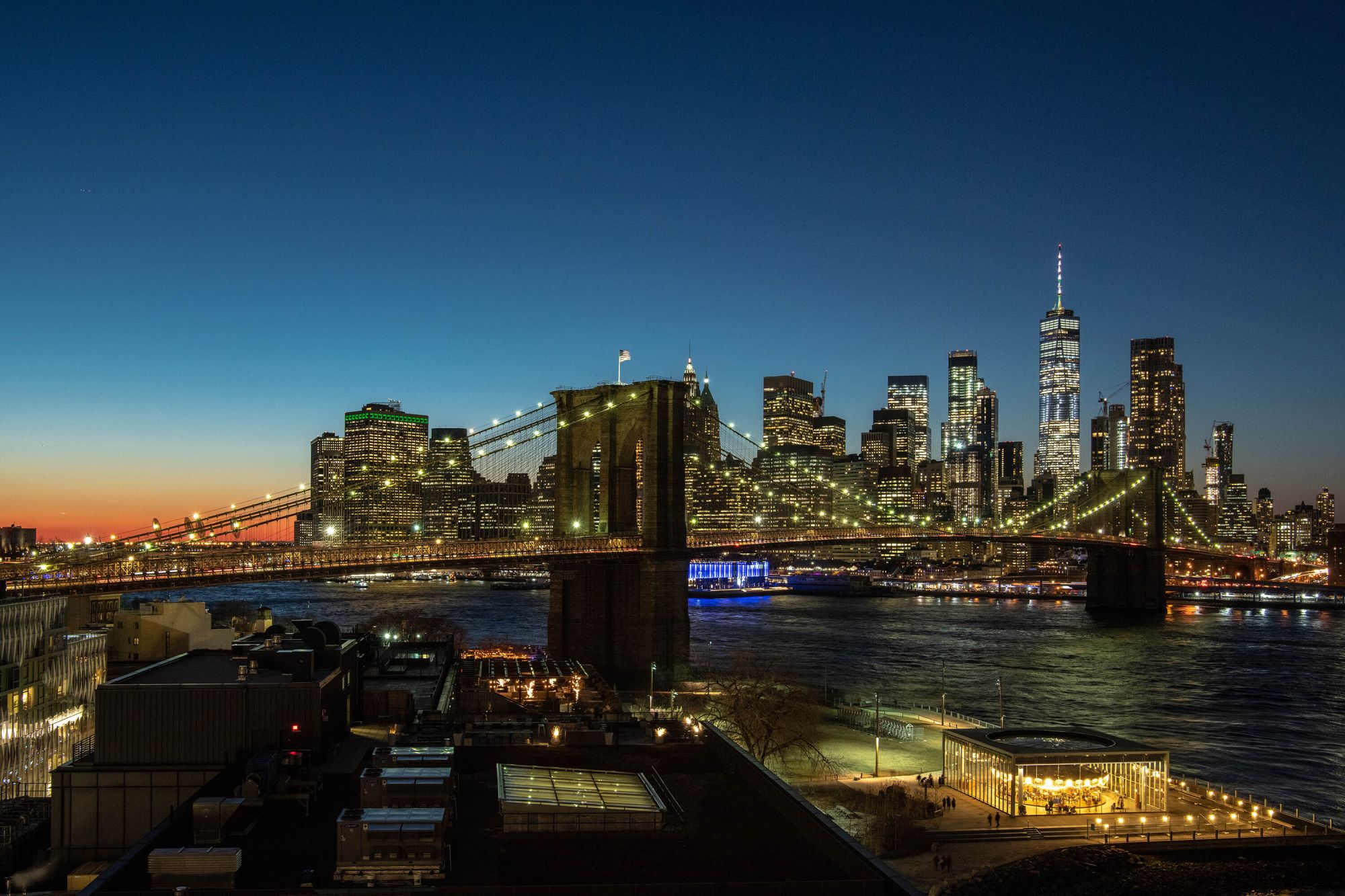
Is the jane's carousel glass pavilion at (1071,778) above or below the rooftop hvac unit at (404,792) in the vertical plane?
below

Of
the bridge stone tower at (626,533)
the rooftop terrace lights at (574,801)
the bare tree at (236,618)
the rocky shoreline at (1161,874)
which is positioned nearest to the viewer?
the rooftop terrace lights at (574,801)

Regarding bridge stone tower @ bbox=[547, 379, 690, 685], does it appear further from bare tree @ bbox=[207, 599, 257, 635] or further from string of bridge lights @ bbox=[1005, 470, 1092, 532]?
string of bridge lights @ bbox=[1005, 470, 1092, 532]

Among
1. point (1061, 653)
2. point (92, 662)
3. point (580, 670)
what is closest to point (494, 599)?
point (1061, 653)

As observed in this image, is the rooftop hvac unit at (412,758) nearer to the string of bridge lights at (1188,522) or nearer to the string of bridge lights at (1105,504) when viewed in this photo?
the string of bridge lights at (1105,504)

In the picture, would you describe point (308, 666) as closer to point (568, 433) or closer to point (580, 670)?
point (580, 670)

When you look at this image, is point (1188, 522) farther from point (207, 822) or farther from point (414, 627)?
point (207, 822)

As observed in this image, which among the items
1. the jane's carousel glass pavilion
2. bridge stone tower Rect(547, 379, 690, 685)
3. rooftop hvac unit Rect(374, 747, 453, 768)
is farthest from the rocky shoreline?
bridge stone tower Rect(547, 379, 690, 685)

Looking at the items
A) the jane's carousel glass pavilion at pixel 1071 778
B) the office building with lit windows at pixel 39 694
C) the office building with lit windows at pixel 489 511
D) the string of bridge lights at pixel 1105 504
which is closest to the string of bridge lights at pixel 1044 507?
the string of bridge lights at pixel 1105 504
